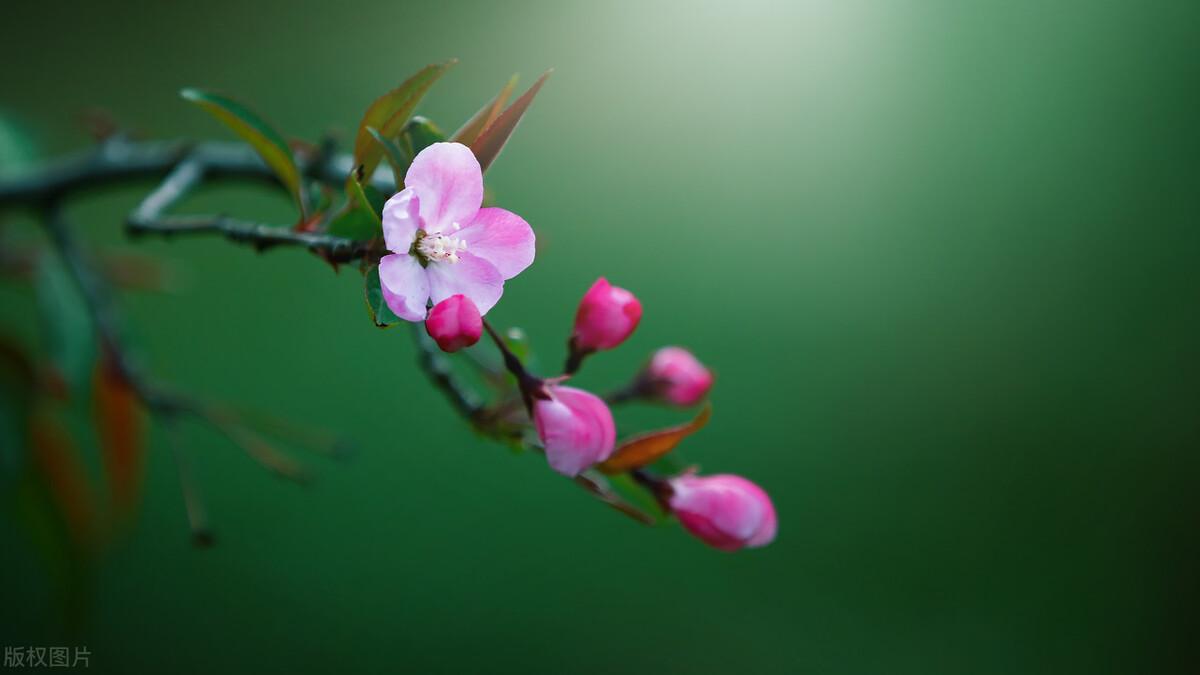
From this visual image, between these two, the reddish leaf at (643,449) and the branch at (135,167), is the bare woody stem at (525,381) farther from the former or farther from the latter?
the branch at (135,167)

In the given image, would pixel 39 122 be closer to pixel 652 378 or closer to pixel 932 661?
pixel 652 378

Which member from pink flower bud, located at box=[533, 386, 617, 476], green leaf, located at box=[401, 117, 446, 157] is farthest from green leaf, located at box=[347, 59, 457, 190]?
pink flower bud, located at box=[533, 386, 617, 476]

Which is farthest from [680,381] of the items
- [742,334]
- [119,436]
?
[742,334]

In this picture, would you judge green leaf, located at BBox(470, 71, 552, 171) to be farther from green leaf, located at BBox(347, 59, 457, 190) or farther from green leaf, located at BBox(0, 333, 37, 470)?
green leaf, located at BBox(0, 333, 37, 470)

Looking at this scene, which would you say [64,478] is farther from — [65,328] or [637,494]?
[637,494]

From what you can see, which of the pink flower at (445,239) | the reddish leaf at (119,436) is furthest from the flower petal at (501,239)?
the reddish leaf at (119,436)

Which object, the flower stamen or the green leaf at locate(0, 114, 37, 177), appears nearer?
the flower stamen

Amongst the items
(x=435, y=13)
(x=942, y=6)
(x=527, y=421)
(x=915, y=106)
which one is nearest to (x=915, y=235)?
(x=915, y=106)
